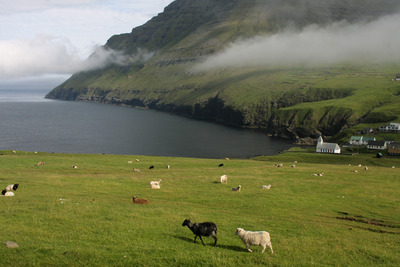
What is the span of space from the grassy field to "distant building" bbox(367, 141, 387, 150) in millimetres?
101526

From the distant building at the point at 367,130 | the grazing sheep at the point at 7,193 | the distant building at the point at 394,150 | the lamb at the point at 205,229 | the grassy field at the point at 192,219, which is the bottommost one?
the grazing sheep at the point at 7,193

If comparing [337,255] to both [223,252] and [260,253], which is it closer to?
[260,253]

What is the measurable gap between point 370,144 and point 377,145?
131 inches

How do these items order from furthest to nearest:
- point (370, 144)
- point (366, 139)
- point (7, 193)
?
point (366, 139) → point (370, 144) → point (7, 193)

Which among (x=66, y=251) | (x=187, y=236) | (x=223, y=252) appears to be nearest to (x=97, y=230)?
(x=66, y=251)

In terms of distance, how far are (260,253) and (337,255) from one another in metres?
4.85

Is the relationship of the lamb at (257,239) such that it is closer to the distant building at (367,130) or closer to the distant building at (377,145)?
the distant building at (377,145)

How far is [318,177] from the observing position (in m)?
49.3

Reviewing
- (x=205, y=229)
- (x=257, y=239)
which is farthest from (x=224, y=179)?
(x=257, y=239)

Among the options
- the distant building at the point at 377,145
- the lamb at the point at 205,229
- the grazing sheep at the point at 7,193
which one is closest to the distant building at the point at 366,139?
the distant building at the point at 377,145

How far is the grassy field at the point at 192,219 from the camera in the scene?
17.8 metres

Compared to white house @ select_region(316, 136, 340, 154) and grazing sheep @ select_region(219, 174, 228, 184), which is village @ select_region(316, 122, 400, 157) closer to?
white house @ select_region(316, 136, 340, 154)

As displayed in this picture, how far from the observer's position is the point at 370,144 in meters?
137

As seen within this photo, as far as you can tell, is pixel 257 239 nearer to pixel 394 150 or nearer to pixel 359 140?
pixel 394 150
